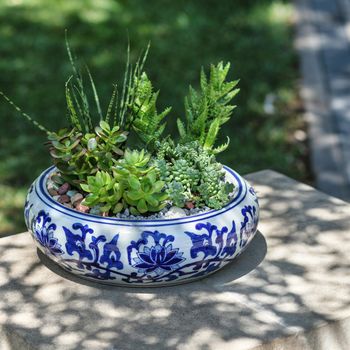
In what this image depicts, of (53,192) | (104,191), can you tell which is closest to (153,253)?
(104,191)

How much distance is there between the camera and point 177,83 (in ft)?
21.3

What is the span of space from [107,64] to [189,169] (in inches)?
158

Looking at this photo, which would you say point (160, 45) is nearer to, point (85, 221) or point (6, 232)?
point (6, 232)

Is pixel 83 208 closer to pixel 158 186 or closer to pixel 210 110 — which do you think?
pixel 158 186

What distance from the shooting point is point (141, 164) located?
9.15 feet

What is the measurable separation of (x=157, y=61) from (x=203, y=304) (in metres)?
4.34

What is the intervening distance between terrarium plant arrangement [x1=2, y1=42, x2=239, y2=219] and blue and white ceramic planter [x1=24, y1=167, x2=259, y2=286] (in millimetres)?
76

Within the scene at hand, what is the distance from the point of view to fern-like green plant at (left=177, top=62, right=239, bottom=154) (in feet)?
10.1

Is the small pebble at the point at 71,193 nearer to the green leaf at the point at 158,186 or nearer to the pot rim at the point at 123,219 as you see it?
the pot rim at the point at 123,219

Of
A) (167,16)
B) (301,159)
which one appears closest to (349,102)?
(301,159)

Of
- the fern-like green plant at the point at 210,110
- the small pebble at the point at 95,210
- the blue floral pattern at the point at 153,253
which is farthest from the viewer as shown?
the fern-like green plant at the point at 210,110

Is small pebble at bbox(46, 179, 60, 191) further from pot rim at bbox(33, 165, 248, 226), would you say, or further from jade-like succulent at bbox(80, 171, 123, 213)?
jade-like succulent at bbox(80, 171, 123, 213)

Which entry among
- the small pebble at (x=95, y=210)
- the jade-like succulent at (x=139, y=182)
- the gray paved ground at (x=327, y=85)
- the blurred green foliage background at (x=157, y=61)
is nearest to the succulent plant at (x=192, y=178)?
the jade-like succulent at (x=139, y=182)

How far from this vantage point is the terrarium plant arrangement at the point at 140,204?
275cm
